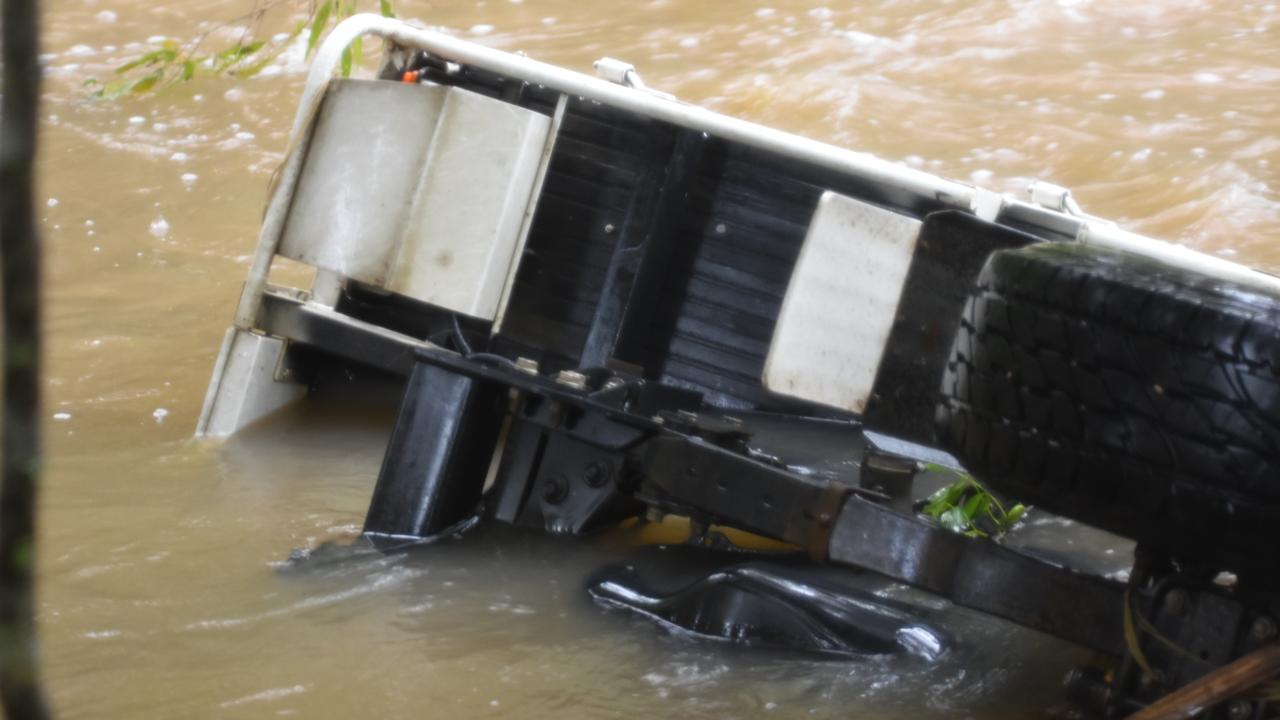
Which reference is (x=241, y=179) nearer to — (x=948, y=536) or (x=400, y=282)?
(x=400, y=282)

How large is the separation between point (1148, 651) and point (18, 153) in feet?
6.60

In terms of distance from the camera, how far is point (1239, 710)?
80.5 inches

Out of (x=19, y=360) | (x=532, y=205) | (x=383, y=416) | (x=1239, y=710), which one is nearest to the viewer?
(x=19, y=360)

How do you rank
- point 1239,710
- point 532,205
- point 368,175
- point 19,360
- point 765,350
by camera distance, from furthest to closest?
point 765,350
point 532,205
point 368,175
point 1239,710
point 19,360

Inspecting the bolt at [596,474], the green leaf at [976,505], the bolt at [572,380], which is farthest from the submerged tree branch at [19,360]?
the green leaf at [976,505]

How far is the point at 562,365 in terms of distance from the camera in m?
3.89

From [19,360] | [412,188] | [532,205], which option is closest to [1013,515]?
[532,205]

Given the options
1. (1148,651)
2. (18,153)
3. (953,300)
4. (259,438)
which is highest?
(953,300)

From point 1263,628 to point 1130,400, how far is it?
1.42 ft

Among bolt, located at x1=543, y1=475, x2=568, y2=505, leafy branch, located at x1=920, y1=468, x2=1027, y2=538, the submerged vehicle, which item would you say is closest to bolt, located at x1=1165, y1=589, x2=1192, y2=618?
the submerged vehicle

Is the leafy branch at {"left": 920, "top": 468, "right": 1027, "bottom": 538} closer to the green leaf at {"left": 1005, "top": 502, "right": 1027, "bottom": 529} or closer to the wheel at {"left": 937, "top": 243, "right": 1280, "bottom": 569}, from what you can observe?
the green leaf at {"left": 1005, "top": 502, "right": 1027, "bottom": 529}

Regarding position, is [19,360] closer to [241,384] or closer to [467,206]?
[467,206]

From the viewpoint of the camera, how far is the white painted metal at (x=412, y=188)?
338cm

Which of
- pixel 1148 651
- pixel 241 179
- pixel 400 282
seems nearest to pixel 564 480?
pixel 400 282
